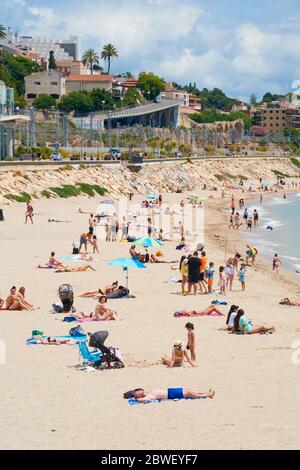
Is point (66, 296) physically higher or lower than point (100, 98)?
lower

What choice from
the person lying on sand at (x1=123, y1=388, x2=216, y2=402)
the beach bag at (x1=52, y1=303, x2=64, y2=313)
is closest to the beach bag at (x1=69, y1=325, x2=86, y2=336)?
the beach bag at (x1=52, y1=303, x2=64, y2=313)

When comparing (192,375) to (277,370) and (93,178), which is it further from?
(93,178)

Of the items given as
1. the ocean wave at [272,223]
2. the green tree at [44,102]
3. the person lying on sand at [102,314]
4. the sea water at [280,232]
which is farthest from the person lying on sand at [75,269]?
the green tree at [44,102]

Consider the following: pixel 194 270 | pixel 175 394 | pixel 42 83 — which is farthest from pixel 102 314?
pixel 42 83

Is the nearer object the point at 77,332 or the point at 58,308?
the point at 77,332

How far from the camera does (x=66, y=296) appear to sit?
18594mm

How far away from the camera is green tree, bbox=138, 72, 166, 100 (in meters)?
172

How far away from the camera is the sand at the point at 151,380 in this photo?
10.9 meters

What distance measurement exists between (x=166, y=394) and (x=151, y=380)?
3.52 feet

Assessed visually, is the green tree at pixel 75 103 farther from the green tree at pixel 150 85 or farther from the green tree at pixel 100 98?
the green tree at pixel 150 85

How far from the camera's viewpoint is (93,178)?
211 ft

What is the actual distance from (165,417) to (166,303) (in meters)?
8.93

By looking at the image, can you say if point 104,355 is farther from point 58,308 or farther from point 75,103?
point 75,103

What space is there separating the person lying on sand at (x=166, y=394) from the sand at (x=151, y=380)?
0.44 ft
